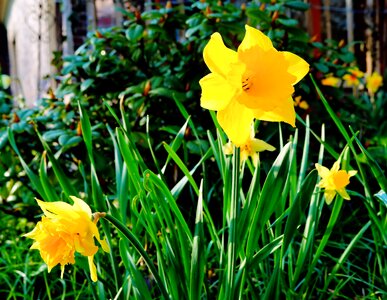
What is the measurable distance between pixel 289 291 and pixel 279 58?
0.54 meters

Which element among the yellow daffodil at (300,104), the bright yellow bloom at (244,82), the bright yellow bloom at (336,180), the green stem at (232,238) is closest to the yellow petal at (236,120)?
the bright yellow bloom at (244,82)

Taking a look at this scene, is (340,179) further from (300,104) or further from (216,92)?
(300,104)

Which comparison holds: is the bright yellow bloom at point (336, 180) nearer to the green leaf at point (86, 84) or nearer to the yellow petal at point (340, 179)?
the yellow petal at point (340, 179)

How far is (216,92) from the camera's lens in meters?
0.70

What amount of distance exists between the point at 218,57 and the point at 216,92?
5cm

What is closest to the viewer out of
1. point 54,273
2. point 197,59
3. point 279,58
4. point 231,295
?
point 279,58

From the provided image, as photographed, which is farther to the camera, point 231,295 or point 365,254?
point 365,254

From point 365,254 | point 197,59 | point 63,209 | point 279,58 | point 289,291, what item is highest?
point 279,58

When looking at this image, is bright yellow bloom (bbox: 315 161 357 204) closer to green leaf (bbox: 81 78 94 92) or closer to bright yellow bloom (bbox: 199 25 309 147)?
bright yellow bloom (bbox: 199 25 309 147)

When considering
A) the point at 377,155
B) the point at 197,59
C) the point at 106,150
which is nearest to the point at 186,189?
the point at 106,150

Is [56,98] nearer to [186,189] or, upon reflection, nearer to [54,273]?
[186,189]

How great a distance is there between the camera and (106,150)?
2.05 meters

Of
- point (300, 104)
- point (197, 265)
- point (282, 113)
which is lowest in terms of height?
point (300, 104)

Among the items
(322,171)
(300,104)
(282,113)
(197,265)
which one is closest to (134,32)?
(300,104)
